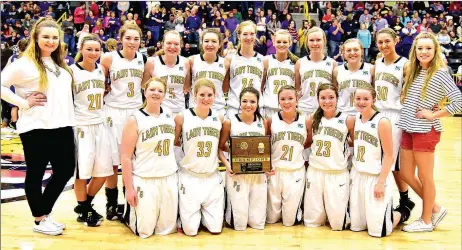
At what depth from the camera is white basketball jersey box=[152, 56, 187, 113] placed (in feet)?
17.2

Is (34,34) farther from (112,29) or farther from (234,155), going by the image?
(112,29)

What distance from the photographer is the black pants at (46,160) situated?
4.52 metres

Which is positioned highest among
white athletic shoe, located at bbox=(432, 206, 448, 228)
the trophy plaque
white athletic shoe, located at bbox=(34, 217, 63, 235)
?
the trophy plaque

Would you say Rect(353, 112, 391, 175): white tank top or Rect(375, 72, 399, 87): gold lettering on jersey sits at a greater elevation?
Rect(375, 72, 399, 87): gold lettering on jersey

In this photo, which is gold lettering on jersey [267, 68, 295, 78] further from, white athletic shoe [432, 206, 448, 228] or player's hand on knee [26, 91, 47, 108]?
player's hand on knee [26, 91, 47, 108]

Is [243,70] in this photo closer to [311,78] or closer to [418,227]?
[311,78]

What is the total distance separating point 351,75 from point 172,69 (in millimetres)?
1578

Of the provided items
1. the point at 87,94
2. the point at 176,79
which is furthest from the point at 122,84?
the point at 176,79

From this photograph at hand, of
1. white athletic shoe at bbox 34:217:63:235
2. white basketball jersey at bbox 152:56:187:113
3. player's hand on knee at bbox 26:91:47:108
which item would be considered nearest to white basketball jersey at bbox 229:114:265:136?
white basketball jersey at bbox 152:56:187:113

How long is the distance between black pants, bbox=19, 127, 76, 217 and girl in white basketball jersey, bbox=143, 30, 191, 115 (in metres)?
0.99

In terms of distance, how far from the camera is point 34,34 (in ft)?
14.8

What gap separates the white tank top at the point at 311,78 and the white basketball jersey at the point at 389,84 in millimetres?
445

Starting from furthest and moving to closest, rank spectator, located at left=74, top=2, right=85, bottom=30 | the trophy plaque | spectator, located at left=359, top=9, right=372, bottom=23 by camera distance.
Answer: spectator, located at left=74, top=2, right=85, bottom=30 → spectator, located at left=359, top=9, right=372, bottom=23 → the trophy plaque

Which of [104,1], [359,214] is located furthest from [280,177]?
[104,1]
